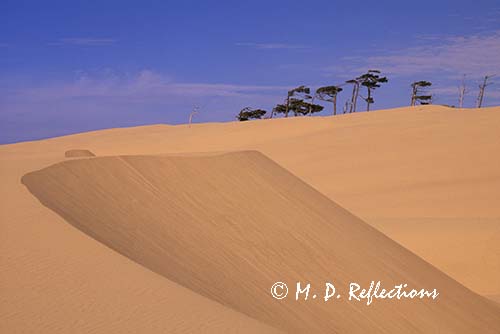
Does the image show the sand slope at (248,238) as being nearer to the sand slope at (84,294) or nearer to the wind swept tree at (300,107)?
the sand slope at (84,294)

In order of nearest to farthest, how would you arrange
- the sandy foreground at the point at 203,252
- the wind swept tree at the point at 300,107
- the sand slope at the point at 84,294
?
the sand slope at the point at 84,294
the sandy foreground at the point at 203,252
the wind swept tree at the point at 300,107

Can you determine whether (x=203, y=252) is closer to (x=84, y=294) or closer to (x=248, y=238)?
(x=248, y=238)

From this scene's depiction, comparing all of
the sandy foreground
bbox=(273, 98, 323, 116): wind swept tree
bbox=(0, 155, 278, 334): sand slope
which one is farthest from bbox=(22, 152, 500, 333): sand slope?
bbox=(273, 98, 323, 116): wind swept tree

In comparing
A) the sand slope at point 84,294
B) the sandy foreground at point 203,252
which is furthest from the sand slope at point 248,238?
the sand slope at point 84,294

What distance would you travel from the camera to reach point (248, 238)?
6.65 metres

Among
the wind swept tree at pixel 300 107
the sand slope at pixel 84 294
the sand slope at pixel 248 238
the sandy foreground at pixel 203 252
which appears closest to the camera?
the sand slope at pixel 84 294

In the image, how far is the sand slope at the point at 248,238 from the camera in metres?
5.41

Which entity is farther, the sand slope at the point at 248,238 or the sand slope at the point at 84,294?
the sand slope at the point at 248,238

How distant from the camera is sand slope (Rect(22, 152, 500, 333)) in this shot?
213 inches

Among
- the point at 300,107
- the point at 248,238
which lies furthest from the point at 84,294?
the point at 300,107

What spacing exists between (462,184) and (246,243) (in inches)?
614

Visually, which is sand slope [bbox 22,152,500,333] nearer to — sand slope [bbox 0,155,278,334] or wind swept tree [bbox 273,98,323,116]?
sand slope [bbox 0,155,278,334]

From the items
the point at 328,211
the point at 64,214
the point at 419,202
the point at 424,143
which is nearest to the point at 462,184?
the point at 419,202

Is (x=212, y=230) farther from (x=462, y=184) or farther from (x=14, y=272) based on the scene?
(x=462, y=184)
